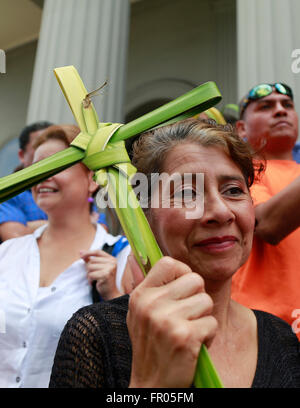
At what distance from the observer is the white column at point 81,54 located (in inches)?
137

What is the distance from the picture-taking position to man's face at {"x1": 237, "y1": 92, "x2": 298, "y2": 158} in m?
1.57

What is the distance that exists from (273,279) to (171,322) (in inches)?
33.6

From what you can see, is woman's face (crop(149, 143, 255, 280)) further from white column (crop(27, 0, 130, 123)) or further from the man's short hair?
white column (crop(27, 0, 130, 123))

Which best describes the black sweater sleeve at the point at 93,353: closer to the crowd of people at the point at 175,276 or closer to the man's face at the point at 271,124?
the crowd of people at the point at 175,276

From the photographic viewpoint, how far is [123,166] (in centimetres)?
49

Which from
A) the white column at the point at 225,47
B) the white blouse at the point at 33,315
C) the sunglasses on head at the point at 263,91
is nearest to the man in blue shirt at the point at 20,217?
the white blouse at the point at 33,315

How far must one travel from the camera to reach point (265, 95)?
1.66m

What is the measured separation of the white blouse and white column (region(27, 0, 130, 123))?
230 centimetres

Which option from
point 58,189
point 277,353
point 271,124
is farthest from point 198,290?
point 271,124

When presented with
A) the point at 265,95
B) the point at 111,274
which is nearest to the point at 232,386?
the point at 111,274

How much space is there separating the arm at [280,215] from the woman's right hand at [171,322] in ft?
2.49

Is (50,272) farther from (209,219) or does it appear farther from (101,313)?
(209,219)

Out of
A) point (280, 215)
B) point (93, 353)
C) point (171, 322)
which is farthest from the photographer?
point (280, 215)

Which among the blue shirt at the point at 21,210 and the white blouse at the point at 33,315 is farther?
the blue shirt at the point at 21,210
